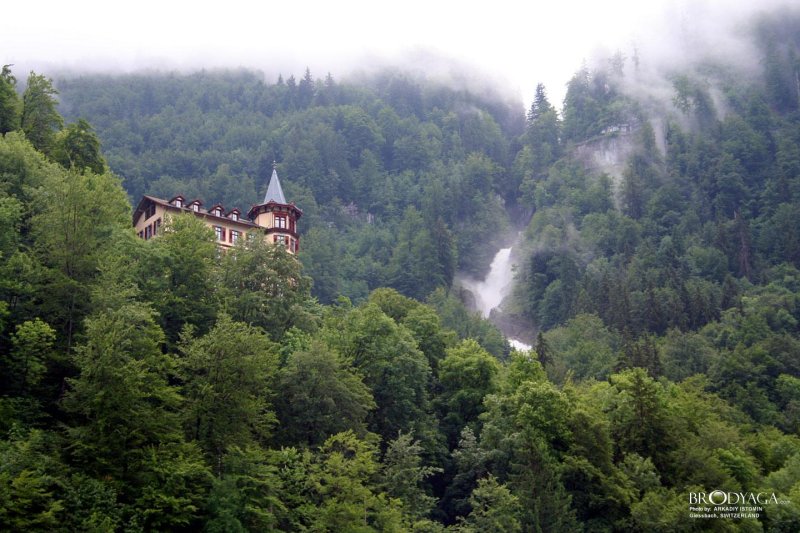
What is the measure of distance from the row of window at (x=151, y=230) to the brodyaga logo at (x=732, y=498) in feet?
156

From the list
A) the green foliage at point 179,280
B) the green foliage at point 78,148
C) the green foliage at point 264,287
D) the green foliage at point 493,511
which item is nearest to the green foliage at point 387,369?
the green foliage at point 264,287

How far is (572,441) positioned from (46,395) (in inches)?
1134

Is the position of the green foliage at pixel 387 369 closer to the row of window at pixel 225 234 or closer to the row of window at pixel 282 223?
the row of window at pixel 225 234

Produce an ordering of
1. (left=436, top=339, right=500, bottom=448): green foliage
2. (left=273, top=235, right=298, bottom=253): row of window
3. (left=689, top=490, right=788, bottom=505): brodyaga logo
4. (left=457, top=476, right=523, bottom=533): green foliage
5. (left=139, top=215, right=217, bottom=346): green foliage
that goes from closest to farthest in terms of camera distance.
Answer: (left=457, top=476, right=523, bottom=533): green foliage → (left=139, top=215, right=217, bottom=346): green foliage → (left=689, top=490, right=788, bottom=505): brodyaga logo → (left=436, top=339, right=500, bottom=448): green foliage → (left=273, top=235, right=298, bottom=253): row of window

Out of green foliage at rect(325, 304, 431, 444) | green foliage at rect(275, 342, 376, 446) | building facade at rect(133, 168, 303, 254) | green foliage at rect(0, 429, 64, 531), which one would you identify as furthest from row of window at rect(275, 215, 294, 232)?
green foliage at rect(0, 429, 64, 531)

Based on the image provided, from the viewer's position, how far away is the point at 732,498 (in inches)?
2098

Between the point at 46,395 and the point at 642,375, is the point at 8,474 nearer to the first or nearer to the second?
the point at 46,395

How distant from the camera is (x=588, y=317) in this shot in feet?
387

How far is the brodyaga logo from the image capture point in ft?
169

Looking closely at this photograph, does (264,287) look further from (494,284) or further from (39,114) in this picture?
(494,284)

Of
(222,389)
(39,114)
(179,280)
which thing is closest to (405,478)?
(222,389)

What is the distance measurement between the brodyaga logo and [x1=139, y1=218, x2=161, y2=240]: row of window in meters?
47.6

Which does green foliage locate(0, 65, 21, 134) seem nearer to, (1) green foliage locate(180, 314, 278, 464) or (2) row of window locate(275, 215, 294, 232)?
(2) row of window locate(275, 215, 294, 232)

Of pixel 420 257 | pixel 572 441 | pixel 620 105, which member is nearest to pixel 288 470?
pixel 572 441
